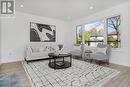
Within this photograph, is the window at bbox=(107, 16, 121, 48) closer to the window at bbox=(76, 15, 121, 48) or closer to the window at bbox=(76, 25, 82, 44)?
the window at bbox=(76, 15, 121, 48)

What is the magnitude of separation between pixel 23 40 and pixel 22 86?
329 cm

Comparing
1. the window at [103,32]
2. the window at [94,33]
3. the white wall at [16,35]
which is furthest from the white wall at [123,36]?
the white wall at [16,35]

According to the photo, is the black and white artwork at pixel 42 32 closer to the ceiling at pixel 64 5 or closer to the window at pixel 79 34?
the ceiling at pixel 64 5

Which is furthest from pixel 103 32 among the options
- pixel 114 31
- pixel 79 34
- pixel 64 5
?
pixel 64 5

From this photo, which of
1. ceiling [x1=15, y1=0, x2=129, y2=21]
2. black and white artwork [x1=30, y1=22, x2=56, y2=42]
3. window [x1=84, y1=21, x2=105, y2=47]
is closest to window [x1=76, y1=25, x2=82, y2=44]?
window [x1=84, y1=21, x2=105, y2=47]

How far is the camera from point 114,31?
4.26 meters

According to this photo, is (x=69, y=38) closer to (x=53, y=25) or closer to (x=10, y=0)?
(x=53, y=25)

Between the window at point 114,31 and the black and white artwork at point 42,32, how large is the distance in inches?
131

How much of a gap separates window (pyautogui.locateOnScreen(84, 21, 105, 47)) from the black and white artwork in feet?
7.17

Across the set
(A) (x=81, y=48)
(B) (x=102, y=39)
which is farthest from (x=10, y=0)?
(B) (x=102, y=39)

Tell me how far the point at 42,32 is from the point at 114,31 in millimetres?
3947

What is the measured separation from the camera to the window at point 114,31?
4102 millimetres

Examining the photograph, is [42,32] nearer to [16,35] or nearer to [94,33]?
[16,35]

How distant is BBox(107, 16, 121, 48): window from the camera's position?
410 centimetres
